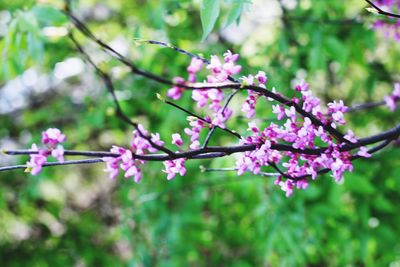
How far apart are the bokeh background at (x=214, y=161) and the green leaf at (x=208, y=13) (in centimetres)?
85

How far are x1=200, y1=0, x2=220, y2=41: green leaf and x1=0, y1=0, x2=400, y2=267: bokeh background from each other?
2.80 ft

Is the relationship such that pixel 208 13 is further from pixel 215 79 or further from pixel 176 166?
pixel 176 166

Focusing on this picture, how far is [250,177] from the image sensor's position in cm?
256

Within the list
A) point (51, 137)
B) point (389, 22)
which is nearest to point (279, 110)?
point (51, 137)

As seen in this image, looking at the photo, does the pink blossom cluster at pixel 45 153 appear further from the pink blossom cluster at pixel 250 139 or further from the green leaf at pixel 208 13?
the green leaf at pixel 208 13

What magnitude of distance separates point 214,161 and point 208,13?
1.46m

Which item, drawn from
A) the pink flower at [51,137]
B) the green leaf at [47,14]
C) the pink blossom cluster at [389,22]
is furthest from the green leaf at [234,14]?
the green leaf at [47,14]

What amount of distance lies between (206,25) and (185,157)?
31cm

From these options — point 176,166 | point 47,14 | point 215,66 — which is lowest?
point 47,14

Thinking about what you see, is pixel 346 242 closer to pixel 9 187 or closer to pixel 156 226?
pixel 156 226

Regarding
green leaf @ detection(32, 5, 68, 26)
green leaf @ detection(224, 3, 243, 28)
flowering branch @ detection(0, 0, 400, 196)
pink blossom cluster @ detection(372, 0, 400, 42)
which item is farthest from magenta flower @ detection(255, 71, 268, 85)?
green leaf @ detection(32, 5, 68, 26)

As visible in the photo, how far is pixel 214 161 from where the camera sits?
2525mm

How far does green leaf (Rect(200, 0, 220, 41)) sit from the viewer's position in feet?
3.67

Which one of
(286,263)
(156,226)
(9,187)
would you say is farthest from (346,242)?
(9,187)
